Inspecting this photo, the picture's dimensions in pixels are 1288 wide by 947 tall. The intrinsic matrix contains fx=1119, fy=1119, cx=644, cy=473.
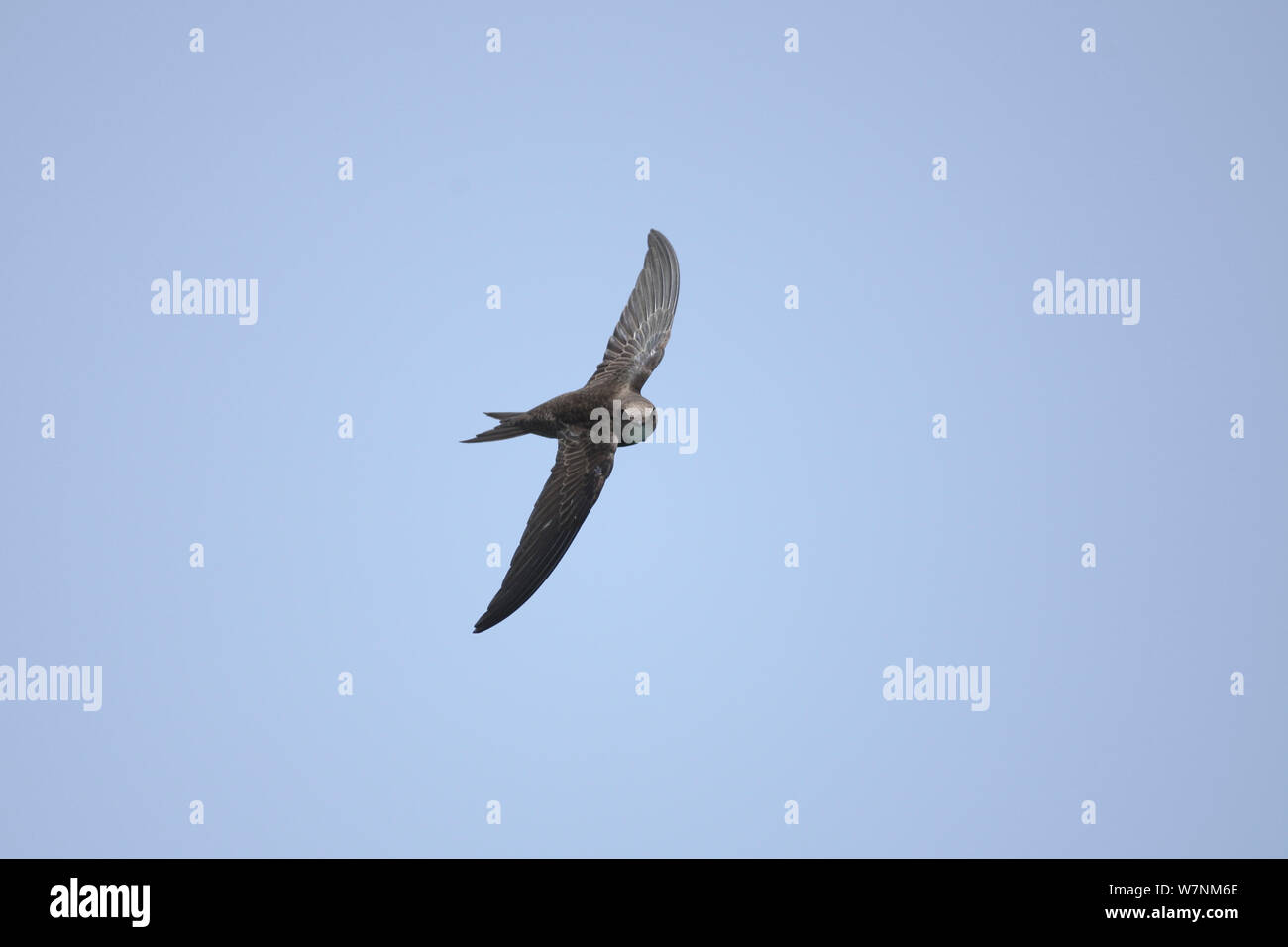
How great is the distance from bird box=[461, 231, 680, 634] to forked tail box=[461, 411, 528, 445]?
0.01 m

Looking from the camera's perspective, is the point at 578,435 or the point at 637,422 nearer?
the point at 637,422

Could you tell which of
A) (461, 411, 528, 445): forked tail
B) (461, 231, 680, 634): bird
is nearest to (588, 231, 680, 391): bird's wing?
(461, 231, 680, 634): bird

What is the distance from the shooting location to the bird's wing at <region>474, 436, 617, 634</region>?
10984mm

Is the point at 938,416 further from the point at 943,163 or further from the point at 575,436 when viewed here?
the point at 575,436

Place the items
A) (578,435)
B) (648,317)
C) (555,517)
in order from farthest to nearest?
(648,317) → (578,435) → (555,517)

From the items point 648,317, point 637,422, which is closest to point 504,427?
point 637,422

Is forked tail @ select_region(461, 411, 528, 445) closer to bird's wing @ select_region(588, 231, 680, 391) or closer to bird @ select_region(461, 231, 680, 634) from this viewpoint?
bird @ select_region(461, 231, 680, 634)

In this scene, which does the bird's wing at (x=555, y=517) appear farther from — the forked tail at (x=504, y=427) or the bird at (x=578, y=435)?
the forked tail at (x=504, y=427)

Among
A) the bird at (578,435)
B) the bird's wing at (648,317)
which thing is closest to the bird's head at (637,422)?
the bird at (578,435)

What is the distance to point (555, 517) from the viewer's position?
1162cm

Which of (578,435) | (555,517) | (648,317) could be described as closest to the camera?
(555,517)

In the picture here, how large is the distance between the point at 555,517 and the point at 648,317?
302 centimetres

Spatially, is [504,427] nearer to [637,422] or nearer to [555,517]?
[555,517]
